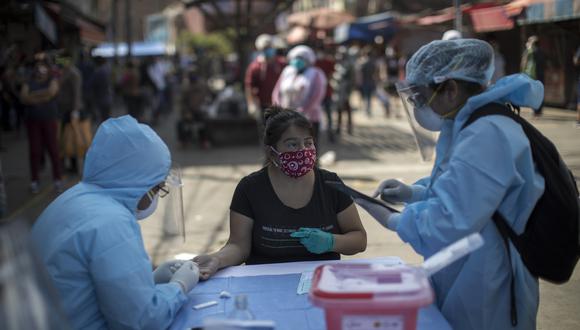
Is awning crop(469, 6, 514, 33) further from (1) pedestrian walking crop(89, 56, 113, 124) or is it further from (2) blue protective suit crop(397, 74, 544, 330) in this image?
(2) blue protective suit crop(397, 74, 544, 330)

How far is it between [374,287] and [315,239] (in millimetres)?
1207

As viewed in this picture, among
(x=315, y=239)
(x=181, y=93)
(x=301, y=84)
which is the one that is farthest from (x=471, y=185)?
(x=181, y=93)

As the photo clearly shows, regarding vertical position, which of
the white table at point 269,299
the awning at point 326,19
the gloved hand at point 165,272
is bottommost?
the white table at point 269,299

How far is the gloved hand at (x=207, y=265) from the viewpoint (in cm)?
291

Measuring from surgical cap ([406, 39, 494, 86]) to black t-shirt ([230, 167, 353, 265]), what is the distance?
0.98 meters

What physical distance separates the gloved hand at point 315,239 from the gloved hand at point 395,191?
0.35 m

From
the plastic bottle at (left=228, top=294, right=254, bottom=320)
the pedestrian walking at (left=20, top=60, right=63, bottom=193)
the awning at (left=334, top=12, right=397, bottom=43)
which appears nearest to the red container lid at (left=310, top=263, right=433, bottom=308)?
the plastic bottle at (left=228, top=294, right=254, bottom=320)

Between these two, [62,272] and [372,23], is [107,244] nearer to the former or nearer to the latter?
[62,272]

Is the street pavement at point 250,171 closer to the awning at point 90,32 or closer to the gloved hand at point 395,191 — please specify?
the gloved hand at point 395,191

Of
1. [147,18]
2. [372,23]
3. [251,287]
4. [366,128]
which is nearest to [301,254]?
[251,287]

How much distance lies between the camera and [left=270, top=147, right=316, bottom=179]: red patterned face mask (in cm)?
327

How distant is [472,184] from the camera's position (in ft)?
7.19

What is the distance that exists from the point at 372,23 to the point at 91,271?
23347mm

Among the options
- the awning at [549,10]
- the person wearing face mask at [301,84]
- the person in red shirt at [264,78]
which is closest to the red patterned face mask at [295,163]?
the person wearing face mask at [301,84]
